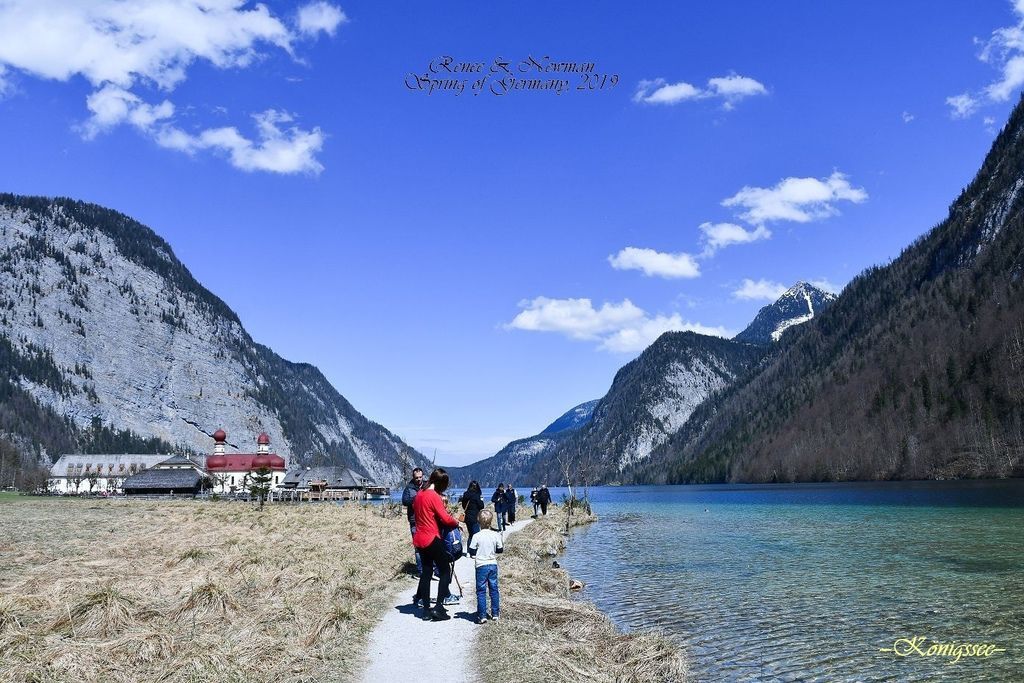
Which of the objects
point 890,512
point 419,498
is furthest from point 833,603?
point 890,512

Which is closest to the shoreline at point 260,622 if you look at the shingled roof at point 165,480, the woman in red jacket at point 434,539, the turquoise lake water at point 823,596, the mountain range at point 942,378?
the woman in red jacket at point 434,539

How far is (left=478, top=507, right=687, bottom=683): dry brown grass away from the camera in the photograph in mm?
9969

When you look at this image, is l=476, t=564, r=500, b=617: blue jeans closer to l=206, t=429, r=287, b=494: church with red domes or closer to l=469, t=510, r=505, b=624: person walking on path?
l=469, t=510, r=505, b=624: person walking on path

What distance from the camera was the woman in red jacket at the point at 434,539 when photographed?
524 inches

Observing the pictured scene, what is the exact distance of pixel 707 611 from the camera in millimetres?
17734

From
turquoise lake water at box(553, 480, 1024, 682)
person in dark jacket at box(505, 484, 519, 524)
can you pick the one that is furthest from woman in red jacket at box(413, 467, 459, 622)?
person in dark jacket at box(505, 484, 519, 524)

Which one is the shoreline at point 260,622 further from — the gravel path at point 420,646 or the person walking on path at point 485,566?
the person walking on path at point 485,566

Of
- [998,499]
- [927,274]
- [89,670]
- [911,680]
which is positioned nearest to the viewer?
[89,670]

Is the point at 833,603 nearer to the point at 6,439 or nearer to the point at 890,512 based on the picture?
the point at 890,512

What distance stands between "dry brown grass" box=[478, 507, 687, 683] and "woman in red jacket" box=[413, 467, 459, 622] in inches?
52.3

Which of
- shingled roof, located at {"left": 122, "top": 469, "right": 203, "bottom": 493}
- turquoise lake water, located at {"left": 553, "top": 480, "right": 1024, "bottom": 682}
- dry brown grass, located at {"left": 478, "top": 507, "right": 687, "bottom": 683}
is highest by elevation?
dry brown grass, located at {"left": 478, "top": 507, "right": 687, "bottom": 683}

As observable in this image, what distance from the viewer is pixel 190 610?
41.7 ft

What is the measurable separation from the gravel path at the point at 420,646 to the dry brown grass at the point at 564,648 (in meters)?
0.37

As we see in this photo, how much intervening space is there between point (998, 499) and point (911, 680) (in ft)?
198
